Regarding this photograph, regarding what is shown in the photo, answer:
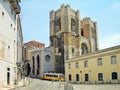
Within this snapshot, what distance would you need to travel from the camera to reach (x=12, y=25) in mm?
25719

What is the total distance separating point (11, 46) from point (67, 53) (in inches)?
1406

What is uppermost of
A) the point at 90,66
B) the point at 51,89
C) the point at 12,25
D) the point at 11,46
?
the point at 12,25

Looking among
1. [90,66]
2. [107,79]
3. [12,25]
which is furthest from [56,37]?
[12,25]

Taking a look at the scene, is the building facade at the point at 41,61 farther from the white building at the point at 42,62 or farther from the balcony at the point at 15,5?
the balcony at the point at 15,5

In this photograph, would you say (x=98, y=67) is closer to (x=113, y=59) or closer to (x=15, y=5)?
(x=113, y=59)

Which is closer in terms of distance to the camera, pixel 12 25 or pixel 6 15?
pixel 6 15

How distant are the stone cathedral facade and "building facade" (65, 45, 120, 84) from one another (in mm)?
13256

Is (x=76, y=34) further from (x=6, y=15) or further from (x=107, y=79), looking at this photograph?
(x=6, y=15)

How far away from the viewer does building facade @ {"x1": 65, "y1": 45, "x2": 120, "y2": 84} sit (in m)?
34.9

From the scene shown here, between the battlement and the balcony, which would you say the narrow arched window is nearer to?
the balcony

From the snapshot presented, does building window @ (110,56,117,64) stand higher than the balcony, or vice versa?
the balcony

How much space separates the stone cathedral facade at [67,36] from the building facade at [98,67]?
1326 centimetres

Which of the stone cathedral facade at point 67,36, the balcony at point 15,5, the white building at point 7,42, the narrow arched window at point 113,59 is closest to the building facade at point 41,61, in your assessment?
the stone cathedral facade at point 67,36

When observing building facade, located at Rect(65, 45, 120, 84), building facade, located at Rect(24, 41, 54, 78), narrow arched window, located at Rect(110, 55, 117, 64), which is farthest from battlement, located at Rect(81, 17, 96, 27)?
narrow arched window, located at Rect(110, 55, 117, 64)
